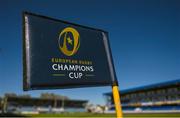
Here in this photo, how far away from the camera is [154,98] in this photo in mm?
77000

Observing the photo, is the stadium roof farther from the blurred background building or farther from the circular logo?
the circular logo

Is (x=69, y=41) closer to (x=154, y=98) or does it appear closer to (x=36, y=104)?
(x=154, y=98)

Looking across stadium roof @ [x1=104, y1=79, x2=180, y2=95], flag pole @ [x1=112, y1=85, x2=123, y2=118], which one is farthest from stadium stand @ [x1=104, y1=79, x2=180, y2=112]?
flag pole @ [x1=112, y1=85, x2=123, y2=118]

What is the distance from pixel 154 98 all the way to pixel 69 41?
7793 cm

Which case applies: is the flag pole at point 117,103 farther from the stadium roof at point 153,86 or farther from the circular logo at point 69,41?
the stadium roof at point 153,86

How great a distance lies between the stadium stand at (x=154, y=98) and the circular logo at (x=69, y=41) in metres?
63.7

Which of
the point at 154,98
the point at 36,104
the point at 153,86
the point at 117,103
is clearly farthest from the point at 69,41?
the point at 36,104

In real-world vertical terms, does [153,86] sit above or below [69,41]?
above

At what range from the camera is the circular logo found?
3734 mm

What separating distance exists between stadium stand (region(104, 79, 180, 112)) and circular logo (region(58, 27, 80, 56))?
Answer: 6369 cm

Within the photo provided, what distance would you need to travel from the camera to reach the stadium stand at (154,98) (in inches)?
2667

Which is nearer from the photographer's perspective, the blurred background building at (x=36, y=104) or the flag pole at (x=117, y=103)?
the flag pole at (x=117, y=103)

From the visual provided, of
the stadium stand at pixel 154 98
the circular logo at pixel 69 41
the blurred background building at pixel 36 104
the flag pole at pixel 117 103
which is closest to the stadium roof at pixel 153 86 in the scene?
the stadium stand at pixel 154 98

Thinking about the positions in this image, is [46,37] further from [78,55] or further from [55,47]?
[78,55]
